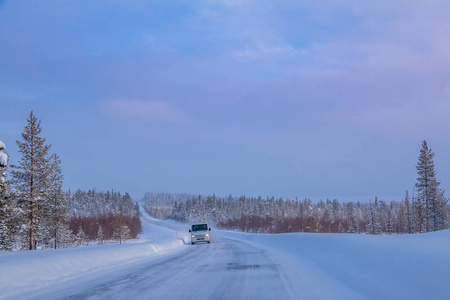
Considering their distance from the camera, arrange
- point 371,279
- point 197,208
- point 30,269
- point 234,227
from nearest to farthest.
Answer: point 371,279
point 30,269
point 234,227
point 197,208

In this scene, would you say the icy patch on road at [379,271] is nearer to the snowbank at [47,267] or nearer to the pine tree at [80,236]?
the snowbank at [47,267]

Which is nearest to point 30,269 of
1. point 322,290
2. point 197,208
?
point 322,290

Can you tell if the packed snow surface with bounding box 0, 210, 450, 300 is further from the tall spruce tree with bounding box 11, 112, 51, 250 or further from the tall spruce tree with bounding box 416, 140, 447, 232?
the tall spruce tree with bounding box 416, 140, 447, 232

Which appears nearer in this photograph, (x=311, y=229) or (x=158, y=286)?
(x=158, y=286)

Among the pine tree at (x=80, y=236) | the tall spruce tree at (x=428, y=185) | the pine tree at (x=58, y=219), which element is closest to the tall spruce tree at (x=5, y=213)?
the pine tree at (x=58, y=219)

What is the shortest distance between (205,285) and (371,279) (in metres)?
4.06

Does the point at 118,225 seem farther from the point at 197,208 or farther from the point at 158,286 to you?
the point at 197,208

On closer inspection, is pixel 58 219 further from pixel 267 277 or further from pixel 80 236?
pixel 267 277

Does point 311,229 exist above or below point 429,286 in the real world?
below

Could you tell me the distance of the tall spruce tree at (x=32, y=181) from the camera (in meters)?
36.7

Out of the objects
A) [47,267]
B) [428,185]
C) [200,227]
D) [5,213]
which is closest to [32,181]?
[5,213]

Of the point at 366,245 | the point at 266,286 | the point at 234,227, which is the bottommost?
the point at 234,227

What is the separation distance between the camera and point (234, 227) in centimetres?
12925

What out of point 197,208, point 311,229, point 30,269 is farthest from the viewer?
point 197,208
